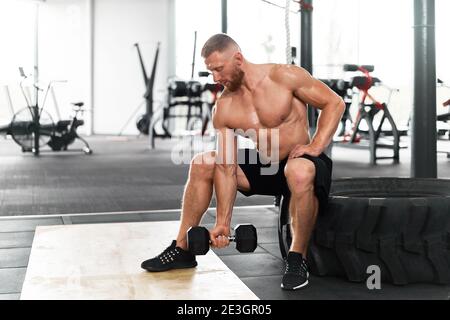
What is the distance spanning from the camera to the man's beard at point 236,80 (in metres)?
2.12

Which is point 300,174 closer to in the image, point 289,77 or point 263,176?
point 263,176

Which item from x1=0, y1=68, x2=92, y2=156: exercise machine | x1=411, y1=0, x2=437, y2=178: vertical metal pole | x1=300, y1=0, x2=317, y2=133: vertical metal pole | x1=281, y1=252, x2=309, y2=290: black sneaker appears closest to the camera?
x1=281, y1=252, x2=309, y2=290: black sneaker

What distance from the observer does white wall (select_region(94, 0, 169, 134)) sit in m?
11.0

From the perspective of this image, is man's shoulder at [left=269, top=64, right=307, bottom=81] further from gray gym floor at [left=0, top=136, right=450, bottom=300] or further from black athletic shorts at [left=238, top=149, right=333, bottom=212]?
gray gym floor at [left=0, top=136, right=450, bottom=300]

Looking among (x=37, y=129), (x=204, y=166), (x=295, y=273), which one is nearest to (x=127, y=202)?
(x=204, y=166)

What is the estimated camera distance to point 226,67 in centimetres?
207

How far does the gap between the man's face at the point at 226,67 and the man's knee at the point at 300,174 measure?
33 cm

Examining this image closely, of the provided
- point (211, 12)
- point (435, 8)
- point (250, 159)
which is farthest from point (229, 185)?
point (211, 12)

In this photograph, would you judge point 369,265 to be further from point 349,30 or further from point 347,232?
point 349,30

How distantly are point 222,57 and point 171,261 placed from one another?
71 centimetres

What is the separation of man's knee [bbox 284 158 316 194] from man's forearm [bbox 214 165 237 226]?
0.20 metres

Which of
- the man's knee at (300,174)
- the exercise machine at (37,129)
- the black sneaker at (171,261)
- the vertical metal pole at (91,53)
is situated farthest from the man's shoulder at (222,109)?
the vertical metal pole at (91,53)

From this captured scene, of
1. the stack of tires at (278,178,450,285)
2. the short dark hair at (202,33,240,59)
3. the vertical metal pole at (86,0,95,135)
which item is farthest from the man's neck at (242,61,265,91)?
the vertical metal pole at (86,0,95,135)

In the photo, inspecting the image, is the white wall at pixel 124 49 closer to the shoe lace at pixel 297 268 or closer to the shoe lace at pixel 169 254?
the shoe lace at pixel 169 254
